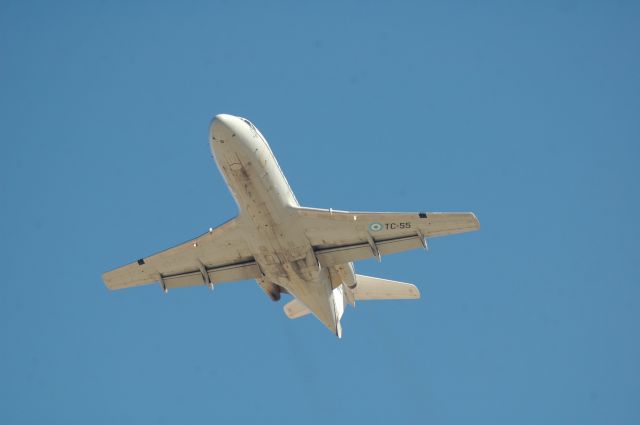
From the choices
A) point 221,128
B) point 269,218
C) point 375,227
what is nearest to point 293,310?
point 375,227

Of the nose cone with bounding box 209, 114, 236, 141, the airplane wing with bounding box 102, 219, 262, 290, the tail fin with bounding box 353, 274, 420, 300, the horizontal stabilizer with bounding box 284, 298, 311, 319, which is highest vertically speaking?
the nose cone with bounding box 209, 114, 236, 141

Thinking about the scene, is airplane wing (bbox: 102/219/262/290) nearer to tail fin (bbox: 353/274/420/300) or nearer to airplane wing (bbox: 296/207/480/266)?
airplane wing (bbox: 296/207/480/266)

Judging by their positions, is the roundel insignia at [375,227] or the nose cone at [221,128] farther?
the roundel insignia at [375,227]

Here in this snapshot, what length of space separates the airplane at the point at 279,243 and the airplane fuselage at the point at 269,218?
0.04 metres

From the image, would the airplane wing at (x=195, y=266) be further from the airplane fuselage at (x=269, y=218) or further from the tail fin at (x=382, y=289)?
the tail fin at (x=382, y=289)

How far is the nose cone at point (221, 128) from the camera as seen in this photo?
31844 millimetres

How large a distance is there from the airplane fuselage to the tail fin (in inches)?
69.4

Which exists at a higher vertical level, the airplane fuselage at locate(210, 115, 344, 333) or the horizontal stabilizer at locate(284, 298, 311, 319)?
the airplane fuselage at locate(210, 115, 344, 333)

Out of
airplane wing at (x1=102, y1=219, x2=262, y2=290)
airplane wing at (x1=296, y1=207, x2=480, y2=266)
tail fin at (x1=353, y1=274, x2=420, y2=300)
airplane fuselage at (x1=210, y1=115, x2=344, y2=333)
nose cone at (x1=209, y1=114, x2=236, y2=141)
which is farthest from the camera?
tail fin at (x1=353, y1=274, x2=420, y2=300)

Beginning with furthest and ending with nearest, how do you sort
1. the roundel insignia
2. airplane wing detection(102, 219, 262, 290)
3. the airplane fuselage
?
airplane wing detection(102, 219, 262, 290)
the roundel insignia
the airplane fuselage

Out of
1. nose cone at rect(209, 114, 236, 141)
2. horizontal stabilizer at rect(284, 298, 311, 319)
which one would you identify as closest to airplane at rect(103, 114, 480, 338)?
nose cone at rect(209, 114, 236, 141)

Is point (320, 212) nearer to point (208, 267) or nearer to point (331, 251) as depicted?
point (331, 251)

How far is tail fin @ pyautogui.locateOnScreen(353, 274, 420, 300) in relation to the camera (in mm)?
41188

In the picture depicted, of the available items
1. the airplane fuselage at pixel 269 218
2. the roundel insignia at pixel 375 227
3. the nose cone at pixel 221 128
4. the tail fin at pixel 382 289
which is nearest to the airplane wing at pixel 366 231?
the roundel insignia at pixel 375 227
